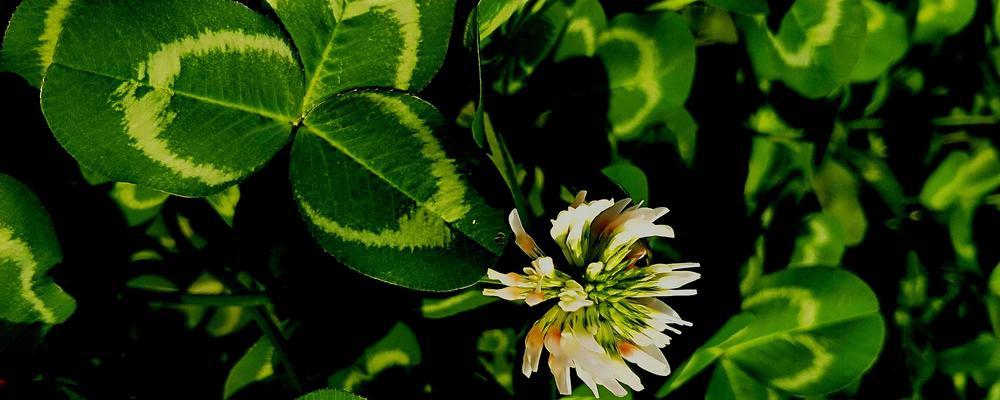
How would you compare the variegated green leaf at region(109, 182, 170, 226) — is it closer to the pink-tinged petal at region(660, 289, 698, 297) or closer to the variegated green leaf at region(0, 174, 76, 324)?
the variegated green leaf at region(0, 174, 76, 324)

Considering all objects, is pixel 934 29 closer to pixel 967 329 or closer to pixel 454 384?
pixel 967 329

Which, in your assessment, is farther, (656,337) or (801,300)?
(801,300)

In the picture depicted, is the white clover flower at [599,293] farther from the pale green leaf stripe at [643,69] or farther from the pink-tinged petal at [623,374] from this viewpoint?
the pale green leaf stripe at [643,69]

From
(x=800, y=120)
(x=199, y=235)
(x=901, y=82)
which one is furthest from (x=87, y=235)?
(x=901, y=82)

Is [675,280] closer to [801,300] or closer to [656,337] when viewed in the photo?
[656,337]

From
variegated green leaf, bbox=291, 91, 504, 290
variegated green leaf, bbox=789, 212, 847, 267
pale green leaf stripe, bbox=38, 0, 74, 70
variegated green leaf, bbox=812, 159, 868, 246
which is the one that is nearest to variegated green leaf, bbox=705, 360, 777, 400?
variegated green leaf, bbox=789, 212, 847, 267

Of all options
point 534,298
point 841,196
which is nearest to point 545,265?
point 534,298
